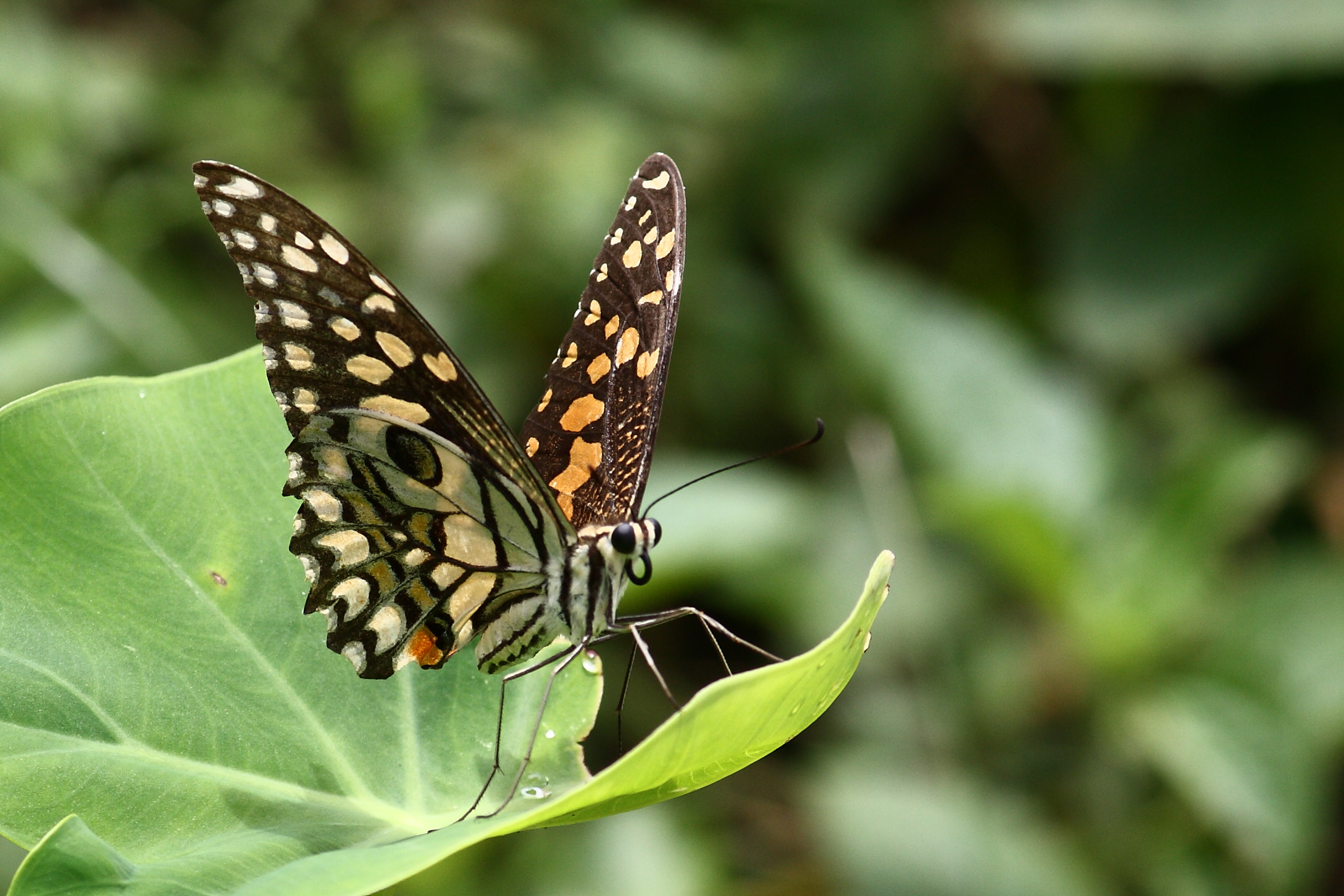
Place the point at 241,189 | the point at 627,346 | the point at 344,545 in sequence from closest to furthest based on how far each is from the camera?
the point at 241,189
the point at 344,545
the point at 627,346

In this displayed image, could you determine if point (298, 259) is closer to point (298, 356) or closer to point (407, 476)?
point (298, 356)

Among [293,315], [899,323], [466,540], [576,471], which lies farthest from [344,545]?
[899,323]

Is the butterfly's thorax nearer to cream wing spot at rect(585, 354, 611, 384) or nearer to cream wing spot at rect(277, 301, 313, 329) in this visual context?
cream wing spot at rect(585, 354, 611, 384)

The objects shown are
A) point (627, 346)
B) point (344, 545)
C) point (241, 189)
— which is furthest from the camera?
point (627, 346)

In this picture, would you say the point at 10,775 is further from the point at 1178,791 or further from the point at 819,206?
the point at 819,206

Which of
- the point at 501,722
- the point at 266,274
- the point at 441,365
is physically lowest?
the point at 501,722

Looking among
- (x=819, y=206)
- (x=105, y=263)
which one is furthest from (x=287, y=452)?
(x=819, y=206)

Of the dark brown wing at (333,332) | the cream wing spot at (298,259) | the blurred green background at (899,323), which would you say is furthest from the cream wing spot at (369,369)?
the blurred green background at (899,323)
